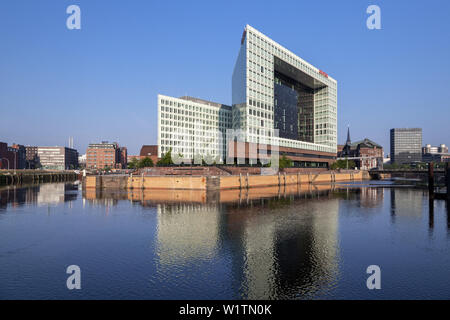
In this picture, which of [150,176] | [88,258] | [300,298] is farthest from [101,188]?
[300,298]

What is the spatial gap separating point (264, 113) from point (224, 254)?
103 meters

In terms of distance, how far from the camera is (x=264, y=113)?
411 ft

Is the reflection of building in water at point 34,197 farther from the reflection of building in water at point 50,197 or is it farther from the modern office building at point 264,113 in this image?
the modern office building at point 264,113

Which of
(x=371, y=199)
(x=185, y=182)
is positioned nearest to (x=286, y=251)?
(x=371, y=199)

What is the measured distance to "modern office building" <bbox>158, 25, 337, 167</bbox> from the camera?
390 ft

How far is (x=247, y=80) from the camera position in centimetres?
11512

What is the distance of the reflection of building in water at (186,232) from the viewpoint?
1070 inches

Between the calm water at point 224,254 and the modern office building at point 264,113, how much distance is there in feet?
245

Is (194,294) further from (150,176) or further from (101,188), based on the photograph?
(101,188)

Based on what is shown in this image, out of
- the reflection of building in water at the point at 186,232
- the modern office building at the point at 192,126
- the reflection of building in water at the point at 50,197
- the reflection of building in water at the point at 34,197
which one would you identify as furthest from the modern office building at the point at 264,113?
the reflection of building in water at the point at 186,232

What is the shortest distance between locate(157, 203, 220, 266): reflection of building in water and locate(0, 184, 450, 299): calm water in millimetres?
112

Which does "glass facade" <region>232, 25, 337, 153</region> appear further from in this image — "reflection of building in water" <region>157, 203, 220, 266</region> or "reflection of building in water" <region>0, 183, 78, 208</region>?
"reflection of building in water" <region>157, 203, 220, 266</region>
